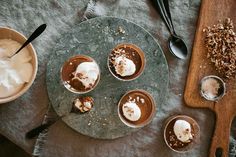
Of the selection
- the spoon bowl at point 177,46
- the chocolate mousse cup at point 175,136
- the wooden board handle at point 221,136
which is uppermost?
the spoon bowl at point 177,46

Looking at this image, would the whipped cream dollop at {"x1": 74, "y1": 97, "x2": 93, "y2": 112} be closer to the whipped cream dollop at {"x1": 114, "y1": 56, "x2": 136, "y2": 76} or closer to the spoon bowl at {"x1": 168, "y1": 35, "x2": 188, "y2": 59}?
the whipped cream dollop at {"x1": 114, "y1": 56, "x2": 136, "y2": 76}

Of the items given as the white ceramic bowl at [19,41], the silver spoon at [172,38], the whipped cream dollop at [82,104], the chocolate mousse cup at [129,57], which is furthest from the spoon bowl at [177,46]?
the white ceramic bowl at [19,41]

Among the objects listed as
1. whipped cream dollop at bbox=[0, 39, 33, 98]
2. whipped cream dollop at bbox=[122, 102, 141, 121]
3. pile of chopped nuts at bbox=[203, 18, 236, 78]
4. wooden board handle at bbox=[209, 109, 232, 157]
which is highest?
pile of chopped nuts at bbox=[203, 18, 236, 78]

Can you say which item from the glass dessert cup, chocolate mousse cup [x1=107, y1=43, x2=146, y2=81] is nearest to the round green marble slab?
chocolate mousse cup [x1=107, y1=43, x2=146, y2=81]

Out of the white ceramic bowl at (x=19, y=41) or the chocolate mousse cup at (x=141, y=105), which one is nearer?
the white ceramic bowl at (x=19, y=41)

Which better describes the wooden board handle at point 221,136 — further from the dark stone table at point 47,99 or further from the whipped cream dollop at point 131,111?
the whipped cream dollop at point 131,111

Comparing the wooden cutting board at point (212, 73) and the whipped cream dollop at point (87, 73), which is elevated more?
the wooden cutting board at point (212, 73)

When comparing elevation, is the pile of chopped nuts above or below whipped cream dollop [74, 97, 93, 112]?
above
